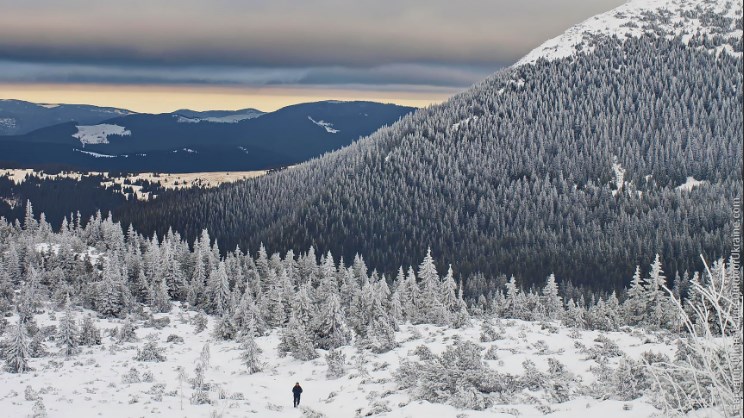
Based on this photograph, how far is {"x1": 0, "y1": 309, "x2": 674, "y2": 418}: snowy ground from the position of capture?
1329 inches

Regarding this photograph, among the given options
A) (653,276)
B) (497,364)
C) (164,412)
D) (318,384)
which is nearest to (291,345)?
(318,384)

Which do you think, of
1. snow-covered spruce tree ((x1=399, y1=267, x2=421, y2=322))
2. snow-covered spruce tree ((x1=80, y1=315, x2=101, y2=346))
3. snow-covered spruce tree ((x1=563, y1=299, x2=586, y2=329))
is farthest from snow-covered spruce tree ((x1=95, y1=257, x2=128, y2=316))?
snow-covered spruce tree ((x1=563, y1=299, x2=586, y2=329))

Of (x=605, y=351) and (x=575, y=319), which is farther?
(x=575, y=319)

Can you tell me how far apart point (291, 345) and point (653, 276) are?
3065cm

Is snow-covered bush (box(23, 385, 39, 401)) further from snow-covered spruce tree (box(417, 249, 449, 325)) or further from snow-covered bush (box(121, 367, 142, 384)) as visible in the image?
snow-covered spruce tree (box(417, 249, 449, 325))

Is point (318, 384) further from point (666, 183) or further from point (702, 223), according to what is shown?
point (666, 183)

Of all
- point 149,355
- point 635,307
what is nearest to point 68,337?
point 149,355

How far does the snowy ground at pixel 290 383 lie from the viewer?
111 ft

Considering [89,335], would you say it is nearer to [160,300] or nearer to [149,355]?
[149,355]

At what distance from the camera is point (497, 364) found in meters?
39.3

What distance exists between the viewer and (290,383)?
1821 inches

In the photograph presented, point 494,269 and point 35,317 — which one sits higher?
point 35,317

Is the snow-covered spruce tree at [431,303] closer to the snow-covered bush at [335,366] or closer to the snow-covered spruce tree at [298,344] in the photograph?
the snow-covered spruce tree at [298,344]

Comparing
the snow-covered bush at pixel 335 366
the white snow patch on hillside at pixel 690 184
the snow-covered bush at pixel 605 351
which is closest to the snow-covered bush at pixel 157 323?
the snow-covered bush at pixel 335 366
